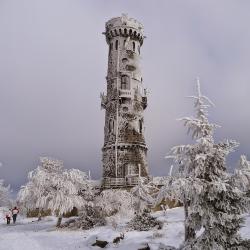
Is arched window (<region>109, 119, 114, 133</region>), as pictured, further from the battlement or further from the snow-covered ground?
the snow-covered ground

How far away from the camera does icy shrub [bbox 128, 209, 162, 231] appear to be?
91.8 feet

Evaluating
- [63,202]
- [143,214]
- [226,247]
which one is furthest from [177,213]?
[226,247]

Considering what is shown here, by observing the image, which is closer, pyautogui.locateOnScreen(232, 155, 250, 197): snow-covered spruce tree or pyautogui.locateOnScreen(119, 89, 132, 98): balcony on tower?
pyautogui.locateOnScreen(232, 155, 250, 197): snow-covered spruce tree

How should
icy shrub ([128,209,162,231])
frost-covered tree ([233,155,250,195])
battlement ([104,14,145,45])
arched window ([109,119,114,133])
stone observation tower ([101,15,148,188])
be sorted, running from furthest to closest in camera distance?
battlement ([104,14,145,45]) → arched window ([109,119,114,133]) → stone observation tower ([101,15,148,188]) → icy shrub ([128,209,162,231]) → frost-covered tree ([233,155,250,195])

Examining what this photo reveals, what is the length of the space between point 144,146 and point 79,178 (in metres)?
15.2

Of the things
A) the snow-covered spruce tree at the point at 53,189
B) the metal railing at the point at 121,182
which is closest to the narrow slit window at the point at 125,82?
the metal railing at the point at 121,182

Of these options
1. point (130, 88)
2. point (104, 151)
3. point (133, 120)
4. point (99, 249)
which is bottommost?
point (99, 249)

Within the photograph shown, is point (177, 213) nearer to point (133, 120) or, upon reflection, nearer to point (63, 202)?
point (63, 202)

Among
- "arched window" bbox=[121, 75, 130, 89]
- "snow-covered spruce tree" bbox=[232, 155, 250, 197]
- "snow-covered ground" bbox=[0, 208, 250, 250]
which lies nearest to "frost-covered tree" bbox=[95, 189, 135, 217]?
"snow-covered ground" bbox=[0, 208, 250, 250]

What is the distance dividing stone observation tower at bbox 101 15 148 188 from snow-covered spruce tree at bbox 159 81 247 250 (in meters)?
27.2

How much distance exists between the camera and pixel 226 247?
1501 cm

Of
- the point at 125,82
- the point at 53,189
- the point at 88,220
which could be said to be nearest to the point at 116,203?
the point at 88,220

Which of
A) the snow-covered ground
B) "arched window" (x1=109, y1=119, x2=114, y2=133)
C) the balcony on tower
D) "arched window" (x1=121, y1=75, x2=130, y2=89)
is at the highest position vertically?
"arched window" (x1=121, y1=75, x2=130, y2=89)

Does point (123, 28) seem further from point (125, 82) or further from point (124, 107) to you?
point (124, 107)
